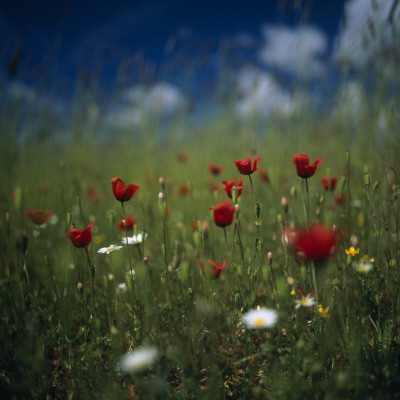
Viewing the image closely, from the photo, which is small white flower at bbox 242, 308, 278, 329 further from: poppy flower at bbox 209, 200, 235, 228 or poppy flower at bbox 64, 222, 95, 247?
poppy flower at bbox 64, 222, 95, 247

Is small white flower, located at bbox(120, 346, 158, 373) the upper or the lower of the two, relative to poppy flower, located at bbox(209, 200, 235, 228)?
lower

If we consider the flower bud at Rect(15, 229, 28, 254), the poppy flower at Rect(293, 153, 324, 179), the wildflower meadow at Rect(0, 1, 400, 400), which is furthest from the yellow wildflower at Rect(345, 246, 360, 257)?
the flower bud at Rect(15, 229, 28, 254)

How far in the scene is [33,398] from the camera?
84 centimetres

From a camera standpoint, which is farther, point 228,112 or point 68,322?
point 228,112

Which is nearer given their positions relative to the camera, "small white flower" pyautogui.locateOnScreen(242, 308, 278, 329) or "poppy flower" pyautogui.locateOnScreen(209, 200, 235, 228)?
"small white flower" pyautogui.locateOnScreen(242, 308, 278, 329)

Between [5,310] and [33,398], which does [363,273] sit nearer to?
[33,398]

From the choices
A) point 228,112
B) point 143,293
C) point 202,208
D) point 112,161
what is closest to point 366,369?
point 143,293

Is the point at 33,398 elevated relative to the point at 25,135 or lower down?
lower down

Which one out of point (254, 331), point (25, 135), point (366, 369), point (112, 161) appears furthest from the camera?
point (112, 161)

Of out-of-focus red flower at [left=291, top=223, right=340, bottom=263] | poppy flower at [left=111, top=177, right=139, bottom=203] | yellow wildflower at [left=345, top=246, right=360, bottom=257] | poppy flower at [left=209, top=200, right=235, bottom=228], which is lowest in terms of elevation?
yellow wildflower at [left=345, top=246, right=360, bottom=257]

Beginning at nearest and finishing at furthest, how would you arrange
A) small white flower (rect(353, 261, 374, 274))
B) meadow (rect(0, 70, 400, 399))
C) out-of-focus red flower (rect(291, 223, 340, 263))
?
out-of-focus red flower (rect(291, 223, 340, 263))
meadow (rect(0, 70, 400, 399))
small white flower (rect(353, 261, 374, 274))

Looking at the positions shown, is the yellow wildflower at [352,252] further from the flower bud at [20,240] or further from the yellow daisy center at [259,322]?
the flower bud at [20,240]

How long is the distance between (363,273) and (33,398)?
1193mm

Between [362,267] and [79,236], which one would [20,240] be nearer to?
[79,236]
